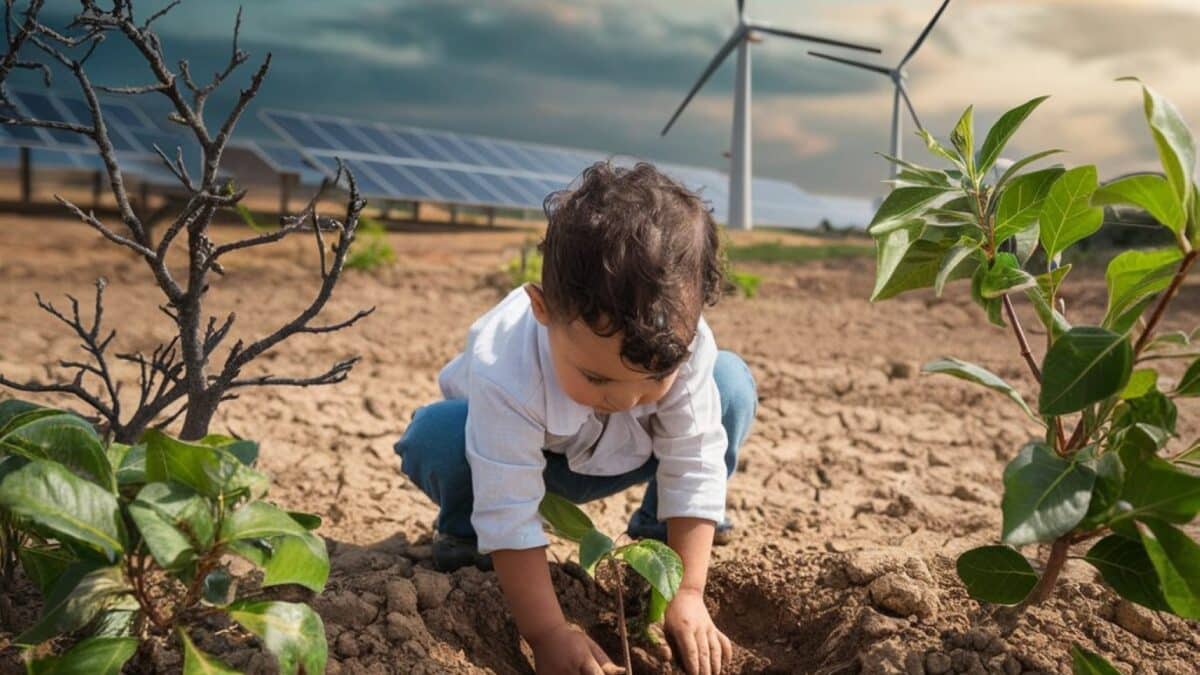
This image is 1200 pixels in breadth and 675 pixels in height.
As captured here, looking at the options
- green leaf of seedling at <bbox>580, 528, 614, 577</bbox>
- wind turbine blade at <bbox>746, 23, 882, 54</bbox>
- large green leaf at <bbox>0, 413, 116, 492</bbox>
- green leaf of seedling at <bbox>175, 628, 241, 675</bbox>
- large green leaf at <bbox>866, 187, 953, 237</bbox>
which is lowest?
green leaf of seedling at <bbox>175, 628, 241, 675</bbox>

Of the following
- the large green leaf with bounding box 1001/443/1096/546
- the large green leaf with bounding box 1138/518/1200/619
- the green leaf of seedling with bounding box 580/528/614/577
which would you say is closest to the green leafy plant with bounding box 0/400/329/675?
the green leaf of seedling with bounding box 580/528/614/577

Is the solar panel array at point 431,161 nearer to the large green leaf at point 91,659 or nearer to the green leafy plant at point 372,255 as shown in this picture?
the green leafy plant at point 372,255

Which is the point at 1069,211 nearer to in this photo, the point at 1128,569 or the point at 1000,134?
the point at 1000,134

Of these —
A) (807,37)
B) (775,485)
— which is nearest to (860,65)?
(807,37)

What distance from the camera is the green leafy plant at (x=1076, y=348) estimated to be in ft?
5.08

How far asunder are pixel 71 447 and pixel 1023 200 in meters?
1.49

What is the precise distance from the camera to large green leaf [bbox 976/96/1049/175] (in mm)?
1749

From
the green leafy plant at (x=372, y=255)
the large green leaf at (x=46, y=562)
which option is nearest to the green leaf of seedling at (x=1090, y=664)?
the large green leaf at (x=46, y=562)

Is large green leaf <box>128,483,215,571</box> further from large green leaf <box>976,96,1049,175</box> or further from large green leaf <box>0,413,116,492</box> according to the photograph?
large green leaf <box>976,96,1049,175</box>

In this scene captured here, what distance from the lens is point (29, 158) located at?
13.0 m

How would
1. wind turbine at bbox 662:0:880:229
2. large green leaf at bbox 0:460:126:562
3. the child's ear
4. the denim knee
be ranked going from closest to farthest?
1. large green leaf at bbox 0:460:126:562
2. the child's ear
3. the denim knee
4. wind turbine at bbox 662:0:880:229

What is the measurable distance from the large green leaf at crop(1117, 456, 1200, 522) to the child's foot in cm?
134

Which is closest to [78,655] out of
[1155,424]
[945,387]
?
[1155,424]

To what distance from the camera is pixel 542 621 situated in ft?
6.68
